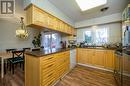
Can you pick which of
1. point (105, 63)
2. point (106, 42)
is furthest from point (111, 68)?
point (106, 42)

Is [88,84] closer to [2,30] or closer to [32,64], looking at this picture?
[32,64]

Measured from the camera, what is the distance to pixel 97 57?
3422 millimetres

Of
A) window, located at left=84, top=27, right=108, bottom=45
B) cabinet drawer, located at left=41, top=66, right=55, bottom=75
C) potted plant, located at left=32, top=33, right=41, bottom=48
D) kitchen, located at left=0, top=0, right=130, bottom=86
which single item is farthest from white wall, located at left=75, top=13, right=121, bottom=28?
cabinet drawer, located at left=41, top=66, right=55, bottom=75

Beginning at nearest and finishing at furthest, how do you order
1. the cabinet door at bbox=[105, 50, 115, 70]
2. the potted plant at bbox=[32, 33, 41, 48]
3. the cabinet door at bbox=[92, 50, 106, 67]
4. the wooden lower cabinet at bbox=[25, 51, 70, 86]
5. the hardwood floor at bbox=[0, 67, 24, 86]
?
the wooden lower cabinet at bbox=[25, 51, 70, 86], the hardwood floor at bbox=[0, 67, 24, 86], the cabinet door at bbox=[105, 50, 115, 70], the cabinet door at bbox=[92, 50, 106, 67], the potted plant at bbox=[32, 33, 41, 48]

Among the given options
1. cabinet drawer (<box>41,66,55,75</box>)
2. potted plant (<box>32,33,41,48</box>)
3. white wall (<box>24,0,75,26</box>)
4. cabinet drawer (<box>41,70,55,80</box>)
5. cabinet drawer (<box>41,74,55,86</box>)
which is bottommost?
cabinet drawer (<box>41,74,55,86</box>)

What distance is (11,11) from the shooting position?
2.86 meters

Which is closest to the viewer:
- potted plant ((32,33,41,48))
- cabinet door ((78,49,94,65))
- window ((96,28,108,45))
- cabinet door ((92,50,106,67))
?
cabinet door ((92,50,106,67))

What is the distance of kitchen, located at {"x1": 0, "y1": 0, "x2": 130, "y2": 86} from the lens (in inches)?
74.2

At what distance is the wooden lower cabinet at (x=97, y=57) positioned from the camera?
3.11 meters

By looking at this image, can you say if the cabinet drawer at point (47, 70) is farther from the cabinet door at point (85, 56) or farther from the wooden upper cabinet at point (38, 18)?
the cabinet door at point (85, 56)

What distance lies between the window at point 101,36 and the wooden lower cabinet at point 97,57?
78cm

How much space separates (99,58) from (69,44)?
5.59 ft

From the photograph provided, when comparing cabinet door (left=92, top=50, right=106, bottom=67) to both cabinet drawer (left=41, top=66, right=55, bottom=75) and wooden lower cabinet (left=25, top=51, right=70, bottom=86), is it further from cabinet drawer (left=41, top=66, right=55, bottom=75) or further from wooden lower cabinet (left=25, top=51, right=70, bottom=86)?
cabinet drawer (left=41, top=66, right=55, bottom=75)

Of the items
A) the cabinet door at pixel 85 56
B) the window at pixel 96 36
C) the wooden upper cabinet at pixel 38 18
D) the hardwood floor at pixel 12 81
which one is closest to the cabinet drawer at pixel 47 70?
the hardwood floor at pixel 12 81
